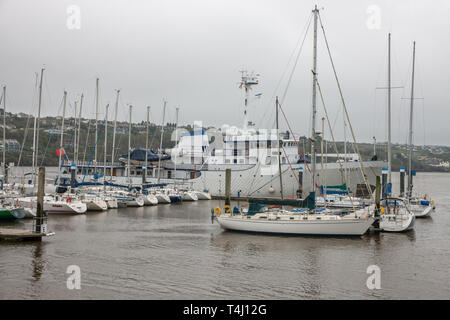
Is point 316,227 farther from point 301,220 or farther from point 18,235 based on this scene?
point 18,235

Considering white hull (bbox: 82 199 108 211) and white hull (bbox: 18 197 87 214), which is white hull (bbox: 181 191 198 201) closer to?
white hull (bbox: 82 199 108 211)

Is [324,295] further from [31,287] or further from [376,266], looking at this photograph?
[31,287]

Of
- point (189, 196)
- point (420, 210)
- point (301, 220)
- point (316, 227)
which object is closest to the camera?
point (316, 227)

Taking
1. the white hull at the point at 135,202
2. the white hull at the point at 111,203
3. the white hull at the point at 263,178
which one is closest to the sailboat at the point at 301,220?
the white hull at the point at 111,203

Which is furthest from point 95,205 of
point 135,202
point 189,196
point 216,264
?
point 216,264

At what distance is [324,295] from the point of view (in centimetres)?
1370

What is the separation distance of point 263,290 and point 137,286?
4.10 metres

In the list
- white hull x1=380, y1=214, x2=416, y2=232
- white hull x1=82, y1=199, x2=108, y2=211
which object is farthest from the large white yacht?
white hull x1=380, y1=214, x2=416, y2=232


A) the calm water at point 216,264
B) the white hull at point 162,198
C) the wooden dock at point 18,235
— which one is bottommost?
the calm water at point 216,264

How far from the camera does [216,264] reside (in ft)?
57.7

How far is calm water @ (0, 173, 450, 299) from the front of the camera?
13891 mm

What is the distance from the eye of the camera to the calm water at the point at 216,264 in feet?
45.6

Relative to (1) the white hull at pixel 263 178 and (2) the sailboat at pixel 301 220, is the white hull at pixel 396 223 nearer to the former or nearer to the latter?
(2) the sailboat at pixel 301 220

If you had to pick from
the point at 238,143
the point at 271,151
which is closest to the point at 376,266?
the point at 271,151
